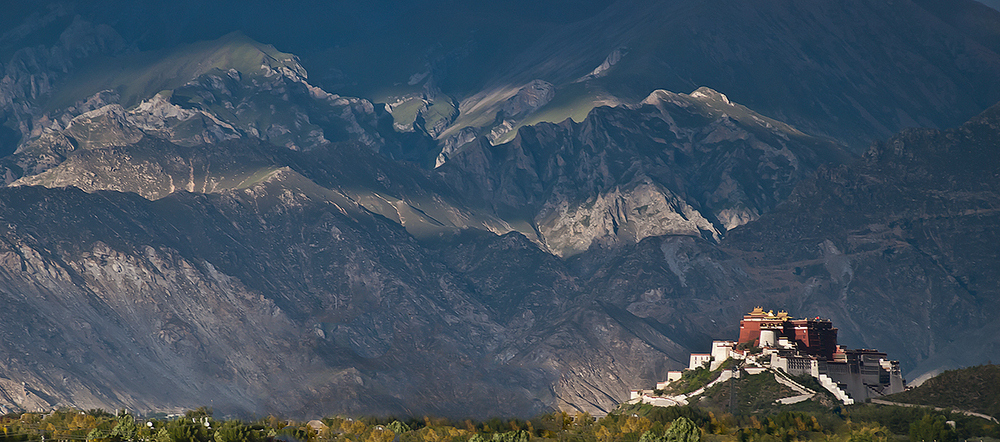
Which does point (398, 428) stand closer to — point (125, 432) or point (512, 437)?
point (512, 437)

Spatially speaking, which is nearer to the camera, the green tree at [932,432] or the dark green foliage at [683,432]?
the dark green foliage at [683,432]

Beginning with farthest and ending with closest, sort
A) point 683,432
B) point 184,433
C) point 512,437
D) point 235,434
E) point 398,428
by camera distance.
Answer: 1. point 398,428
2. point 512,437
3. point 683,432
4. point 184,433
5. point 235,434

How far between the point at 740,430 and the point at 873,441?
58.1ft

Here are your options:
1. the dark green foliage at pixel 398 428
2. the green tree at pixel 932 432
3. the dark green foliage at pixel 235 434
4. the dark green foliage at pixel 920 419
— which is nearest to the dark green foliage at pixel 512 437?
the dark green foliage at pixel 398 428

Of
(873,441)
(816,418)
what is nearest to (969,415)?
(816,418)

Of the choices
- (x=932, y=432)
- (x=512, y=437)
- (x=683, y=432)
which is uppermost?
(x=932, y=432)

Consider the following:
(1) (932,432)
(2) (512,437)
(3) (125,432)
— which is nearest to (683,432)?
(2) (512,437)

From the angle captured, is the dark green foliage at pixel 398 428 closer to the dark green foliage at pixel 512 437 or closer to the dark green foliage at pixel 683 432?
the dark green foliage at pixel 512 437

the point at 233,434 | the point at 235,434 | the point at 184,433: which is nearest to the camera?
the point at 233,434

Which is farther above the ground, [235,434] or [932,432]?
[932,432]

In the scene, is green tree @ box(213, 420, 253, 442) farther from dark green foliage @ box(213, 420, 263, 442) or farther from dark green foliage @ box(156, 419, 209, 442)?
dark green foliage @ box(156, 419, 209, 442)

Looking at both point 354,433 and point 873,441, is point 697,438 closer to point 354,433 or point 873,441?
point 873,441

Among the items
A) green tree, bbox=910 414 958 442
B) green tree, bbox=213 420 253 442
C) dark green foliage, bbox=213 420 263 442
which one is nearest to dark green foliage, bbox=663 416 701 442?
green tree, bbox=910 414 958 442

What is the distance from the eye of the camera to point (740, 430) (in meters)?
178
